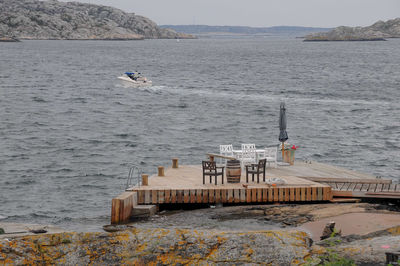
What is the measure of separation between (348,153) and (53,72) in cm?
8360

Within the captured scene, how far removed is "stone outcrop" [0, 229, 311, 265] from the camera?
915 cm

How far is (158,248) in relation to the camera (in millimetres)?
9391

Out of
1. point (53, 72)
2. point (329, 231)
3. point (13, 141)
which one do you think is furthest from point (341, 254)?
point (53, 72)

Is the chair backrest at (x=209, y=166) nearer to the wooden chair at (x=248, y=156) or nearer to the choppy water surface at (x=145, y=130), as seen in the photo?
the wooden chair at (x=248, y=156)

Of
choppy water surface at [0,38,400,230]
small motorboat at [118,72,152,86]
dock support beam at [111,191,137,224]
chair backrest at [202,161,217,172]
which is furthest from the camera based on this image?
small motorboat at [118,72,152,86]

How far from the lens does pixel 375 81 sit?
90938 mm

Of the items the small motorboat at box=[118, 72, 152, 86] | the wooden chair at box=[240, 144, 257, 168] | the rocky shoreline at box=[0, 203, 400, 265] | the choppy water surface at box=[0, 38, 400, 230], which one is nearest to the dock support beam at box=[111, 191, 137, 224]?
the choppy water surface at box=[0, 38, 400, 230]

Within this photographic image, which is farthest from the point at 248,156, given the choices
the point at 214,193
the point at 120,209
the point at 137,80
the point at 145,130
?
the point at 137,80

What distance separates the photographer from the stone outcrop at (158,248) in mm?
9148

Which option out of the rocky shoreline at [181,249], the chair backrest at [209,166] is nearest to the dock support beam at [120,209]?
the chair backrest at [209,166]

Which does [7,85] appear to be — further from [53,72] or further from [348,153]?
[348,153]

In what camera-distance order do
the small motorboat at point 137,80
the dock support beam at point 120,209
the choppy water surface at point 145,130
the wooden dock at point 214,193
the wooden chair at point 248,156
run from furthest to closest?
the small motorboat at point 137,80 → the choppy water surface at point 145,130 → the wooden chair at point 248,156 → the wooden dock at point 214,193 → the dock support beam at point 120,209

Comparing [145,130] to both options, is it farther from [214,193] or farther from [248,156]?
[214,193]

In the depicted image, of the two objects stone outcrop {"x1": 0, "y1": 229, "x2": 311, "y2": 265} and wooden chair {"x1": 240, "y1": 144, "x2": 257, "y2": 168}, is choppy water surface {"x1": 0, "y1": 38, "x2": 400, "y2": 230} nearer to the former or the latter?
wooden chair {"x1": 240, "y1": 144, "x2": 257, "y2": 168}
